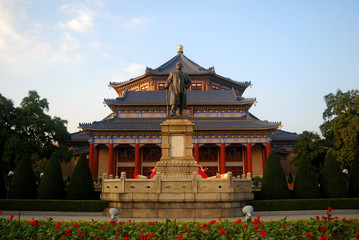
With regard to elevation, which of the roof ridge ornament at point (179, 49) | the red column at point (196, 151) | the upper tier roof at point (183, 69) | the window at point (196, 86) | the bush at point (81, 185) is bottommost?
the bush at point (81, 185)

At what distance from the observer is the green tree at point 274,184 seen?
1986cm

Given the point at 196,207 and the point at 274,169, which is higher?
the point at 274,169

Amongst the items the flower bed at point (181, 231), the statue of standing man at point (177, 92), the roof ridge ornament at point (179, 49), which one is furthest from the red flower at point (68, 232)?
the roof ridge ornament at point (179, 49)

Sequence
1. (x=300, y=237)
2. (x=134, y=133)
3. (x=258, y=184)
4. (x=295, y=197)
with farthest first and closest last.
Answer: (x=134, y=133) → (x=258, y=184) → (x=295, y=197) → (x=300, y=237)

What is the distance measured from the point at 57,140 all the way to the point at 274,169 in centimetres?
2725

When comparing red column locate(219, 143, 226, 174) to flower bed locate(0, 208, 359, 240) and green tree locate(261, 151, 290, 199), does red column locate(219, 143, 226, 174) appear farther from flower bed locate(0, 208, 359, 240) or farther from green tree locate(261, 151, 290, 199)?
flower bed locate(0, 208, 359, 240)

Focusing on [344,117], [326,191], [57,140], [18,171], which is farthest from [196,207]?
[57,140]

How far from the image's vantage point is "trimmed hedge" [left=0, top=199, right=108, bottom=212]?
1848cm

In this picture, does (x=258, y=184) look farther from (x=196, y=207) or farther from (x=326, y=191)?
(x=196, y=207)

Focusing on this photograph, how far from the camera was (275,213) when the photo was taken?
18531 mm

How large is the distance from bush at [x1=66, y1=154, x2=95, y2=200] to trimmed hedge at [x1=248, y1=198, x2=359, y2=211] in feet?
32.7

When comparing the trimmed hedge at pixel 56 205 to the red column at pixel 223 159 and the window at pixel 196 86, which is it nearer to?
the red column at pixel 223 159

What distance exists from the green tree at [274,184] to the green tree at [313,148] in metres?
19.3

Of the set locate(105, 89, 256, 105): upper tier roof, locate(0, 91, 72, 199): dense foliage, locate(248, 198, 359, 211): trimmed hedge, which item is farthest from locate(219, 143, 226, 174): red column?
locate(248, 198, 359, 211): trimmed hedge
